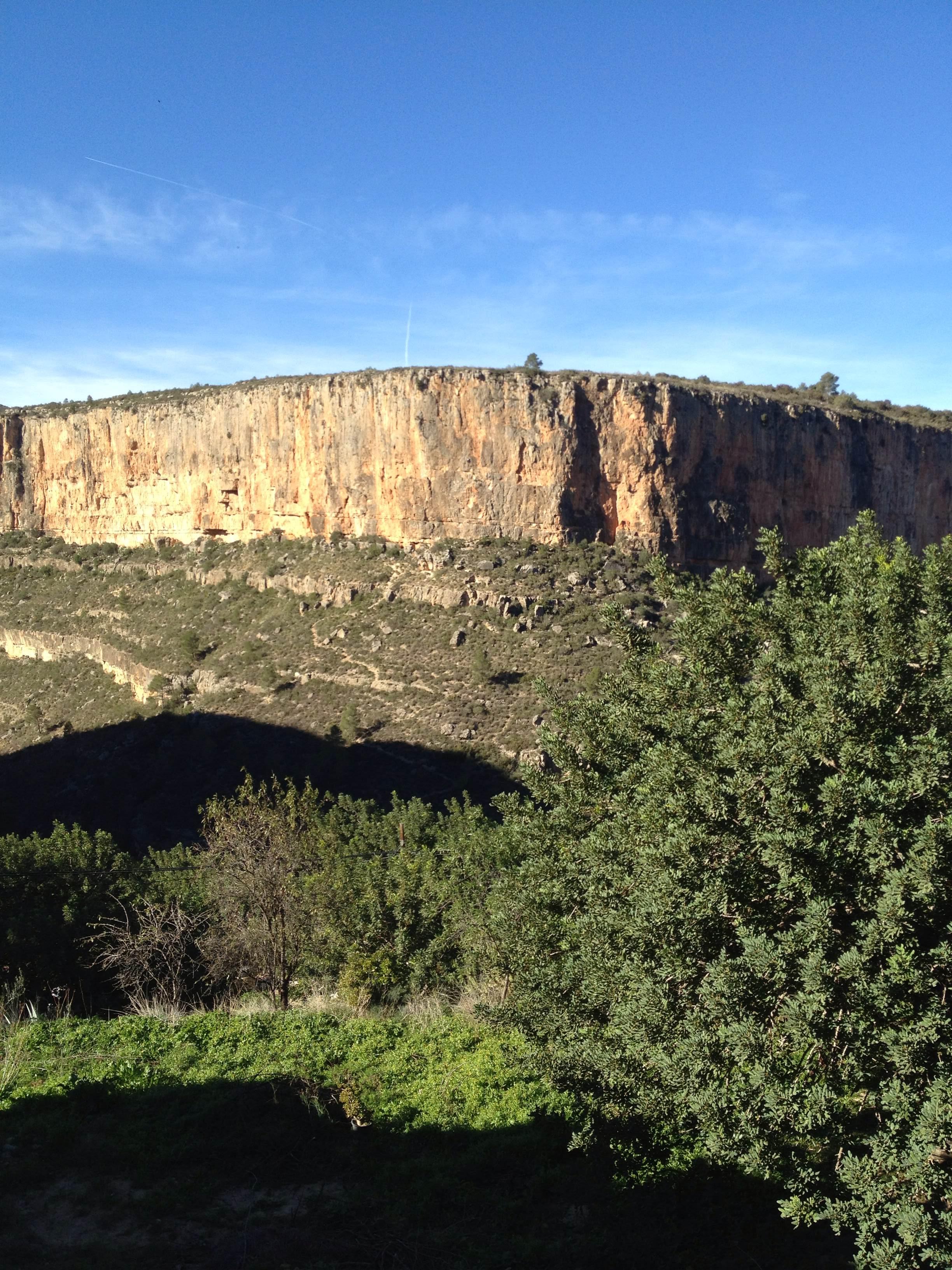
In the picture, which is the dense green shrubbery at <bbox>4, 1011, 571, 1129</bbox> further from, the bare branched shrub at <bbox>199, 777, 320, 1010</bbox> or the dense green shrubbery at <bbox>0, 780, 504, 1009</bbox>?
the bare branched shrub at <bbox>199, 777, 320, 1010</bbox>

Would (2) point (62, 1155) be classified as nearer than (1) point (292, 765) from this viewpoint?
Yes

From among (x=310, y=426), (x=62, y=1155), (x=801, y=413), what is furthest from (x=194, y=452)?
(x=62, y=1155)

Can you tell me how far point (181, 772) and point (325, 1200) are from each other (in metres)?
28.8

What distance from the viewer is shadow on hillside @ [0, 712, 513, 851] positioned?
3047 cm

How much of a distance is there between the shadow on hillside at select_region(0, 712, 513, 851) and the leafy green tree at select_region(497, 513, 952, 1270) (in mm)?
22319

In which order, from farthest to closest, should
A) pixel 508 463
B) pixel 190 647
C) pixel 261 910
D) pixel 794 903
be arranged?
pixel 508 463, pixel 190 647, pixel 261 910, pixel 794 903

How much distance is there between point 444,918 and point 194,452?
143 ft

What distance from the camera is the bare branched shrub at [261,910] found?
494 inches

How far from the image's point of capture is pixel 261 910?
12.8m

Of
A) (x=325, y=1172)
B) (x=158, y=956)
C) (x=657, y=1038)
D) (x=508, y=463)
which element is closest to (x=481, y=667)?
(x=508, y=463)

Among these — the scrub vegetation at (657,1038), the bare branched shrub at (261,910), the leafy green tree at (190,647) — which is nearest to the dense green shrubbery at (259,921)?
the bare branched shrub at (261,910)

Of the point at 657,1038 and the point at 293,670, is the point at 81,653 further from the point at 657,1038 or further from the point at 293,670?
the point at 657,1038

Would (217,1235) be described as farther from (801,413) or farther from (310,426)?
(801,413)

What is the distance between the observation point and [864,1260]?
18.0ft
